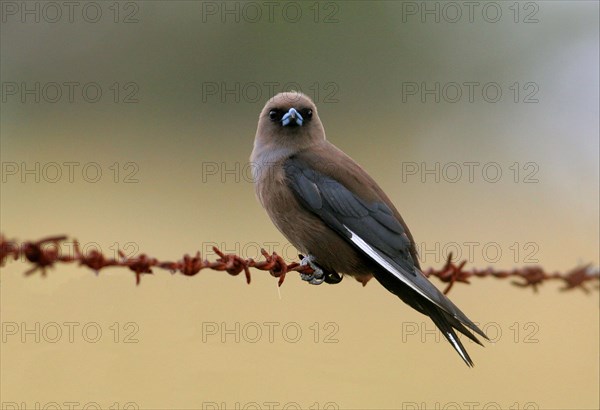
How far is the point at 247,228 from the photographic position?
8.28 m

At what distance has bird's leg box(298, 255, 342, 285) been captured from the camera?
4730mm

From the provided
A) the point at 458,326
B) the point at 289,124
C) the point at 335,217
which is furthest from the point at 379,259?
the point at 289,124

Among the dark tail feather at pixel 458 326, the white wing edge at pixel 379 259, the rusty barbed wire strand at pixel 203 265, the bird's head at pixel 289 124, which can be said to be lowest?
the dark tail feather at pixel 458 326

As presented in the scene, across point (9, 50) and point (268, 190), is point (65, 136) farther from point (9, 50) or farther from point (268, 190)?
point (268, 190)

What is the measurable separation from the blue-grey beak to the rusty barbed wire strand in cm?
84

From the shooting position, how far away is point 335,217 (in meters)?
4.55

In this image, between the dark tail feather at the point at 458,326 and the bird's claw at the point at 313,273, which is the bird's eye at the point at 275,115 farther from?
the dark tail feather at the point at 458,326

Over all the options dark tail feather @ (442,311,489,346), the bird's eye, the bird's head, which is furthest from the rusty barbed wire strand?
the bird's eye

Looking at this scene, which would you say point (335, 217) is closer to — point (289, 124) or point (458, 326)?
point (289, 124)

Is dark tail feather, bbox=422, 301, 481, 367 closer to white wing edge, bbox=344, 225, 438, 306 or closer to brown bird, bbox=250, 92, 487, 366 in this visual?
brown bird, bbox=250, 92, 487, 366

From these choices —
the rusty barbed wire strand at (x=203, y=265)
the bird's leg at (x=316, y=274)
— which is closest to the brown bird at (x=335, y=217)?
the bird's leg at (x=316, y=274)

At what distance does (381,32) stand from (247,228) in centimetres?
736

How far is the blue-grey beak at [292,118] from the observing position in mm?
5056

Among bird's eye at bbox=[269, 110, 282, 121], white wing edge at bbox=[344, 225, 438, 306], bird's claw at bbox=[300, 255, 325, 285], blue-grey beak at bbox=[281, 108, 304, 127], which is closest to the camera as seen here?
white wing edge at bbox=[344, 225, 438, 306]
